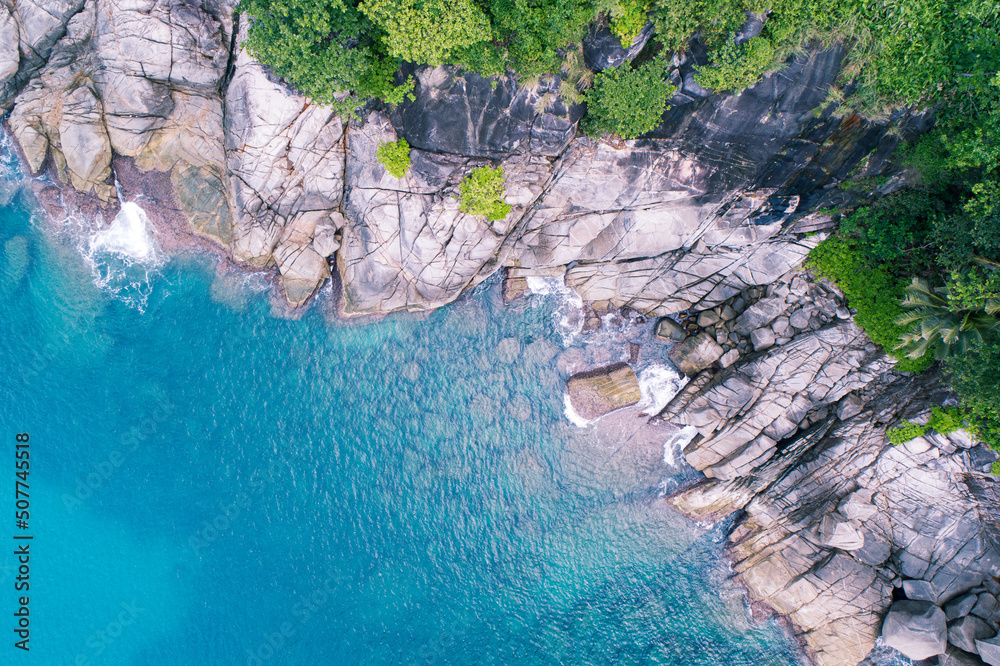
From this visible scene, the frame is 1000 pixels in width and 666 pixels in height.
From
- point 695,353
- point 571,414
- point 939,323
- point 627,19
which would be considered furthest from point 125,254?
point 939,323

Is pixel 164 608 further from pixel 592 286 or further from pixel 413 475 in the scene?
pixel 592 286

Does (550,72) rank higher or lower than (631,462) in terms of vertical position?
higher

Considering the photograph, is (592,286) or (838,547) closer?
(838,547)

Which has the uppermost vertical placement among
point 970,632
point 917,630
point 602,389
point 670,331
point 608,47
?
point 608,47

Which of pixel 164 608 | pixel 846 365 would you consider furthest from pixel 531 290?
pixel 164 608

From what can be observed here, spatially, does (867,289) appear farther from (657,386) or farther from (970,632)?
(970,632)
